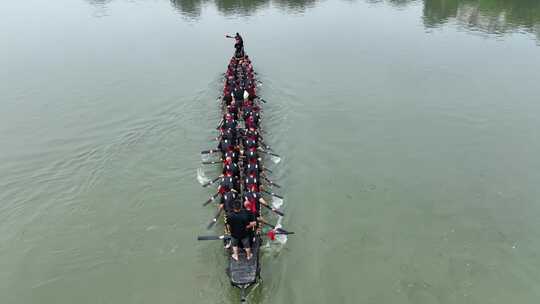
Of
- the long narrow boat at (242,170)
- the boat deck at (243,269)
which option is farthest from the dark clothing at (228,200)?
→ the boat deck at (243,269)

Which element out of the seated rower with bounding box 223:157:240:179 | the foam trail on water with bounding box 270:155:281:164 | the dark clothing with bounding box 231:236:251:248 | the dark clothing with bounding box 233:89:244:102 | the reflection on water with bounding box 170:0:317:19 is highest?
the reflection on water with bounding box 170:0:317:19

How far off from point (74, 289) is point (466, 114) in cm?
2215

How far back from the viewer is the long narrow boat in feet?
38.8

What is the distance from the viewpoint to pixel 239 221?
11352 millimetres

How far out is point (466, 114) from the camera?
23.2 meters

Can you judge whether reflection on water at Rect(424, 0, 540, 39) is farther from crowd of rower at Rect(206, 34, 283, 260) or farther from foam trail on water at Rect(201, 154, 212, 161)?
foam trail on water at Rect(201, 154, 212, 161)

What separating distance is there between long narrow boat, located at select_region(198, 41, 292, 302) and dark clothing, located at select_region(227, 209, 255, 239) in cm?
43

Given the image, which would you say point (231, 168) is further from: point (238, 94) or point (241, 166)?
point (238, 94)

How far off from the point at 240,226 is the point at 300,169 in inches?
286

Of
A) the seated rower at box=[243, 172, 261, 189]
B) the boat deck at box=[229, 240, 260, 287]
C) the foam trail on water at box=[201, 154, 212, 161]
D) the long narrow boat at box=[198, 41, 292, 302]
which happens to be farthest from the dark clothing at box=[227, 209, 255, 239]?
the foam trail on water at box=[201, 154, 212, 161]

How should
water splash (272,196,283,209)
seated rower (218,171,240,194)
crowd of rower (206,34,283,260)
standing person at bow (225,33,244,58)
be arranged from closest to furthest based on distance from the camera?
crowd of rower (206,34,283,260) → seated rower (218,171,240,194) → water splash (272,196,283,209) → standing person at bow (225,33,244,58)

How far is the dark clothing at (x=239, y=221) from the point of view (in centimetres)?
1134

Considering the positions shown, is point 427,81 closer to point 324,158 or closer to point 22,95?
point 324,158

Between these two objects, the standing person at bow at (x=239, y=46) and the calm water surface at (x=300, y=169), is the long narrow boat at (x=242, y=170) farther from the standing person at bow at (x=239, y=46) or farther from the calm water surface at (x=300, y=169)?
the standing person at bow at (x=239, y=46)
